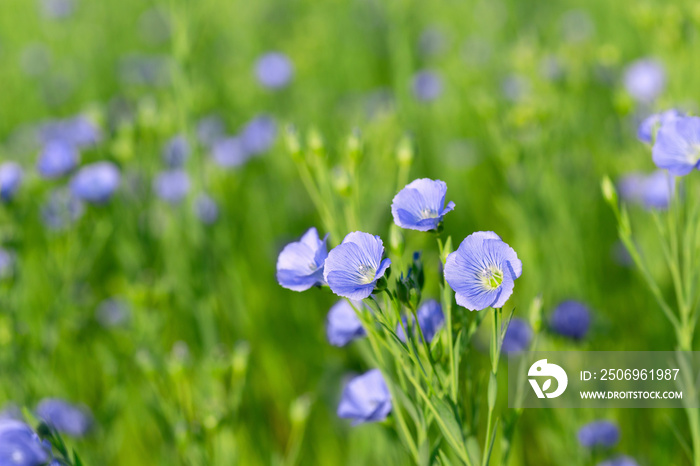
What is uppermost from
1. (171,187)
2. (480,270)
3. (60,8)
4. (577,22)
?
(60,8)

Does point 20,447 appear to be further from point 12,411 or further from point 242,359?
point 12,411

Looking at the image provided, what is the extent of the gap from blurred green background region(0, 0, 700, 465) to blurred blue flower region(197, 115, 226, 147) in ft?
0.53

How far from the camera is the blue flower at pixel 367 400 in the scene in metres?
1.13

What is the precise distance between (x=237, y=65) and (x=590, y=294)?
2.94 meters

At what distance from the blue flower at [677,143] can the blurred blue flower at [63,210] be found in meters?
1.82

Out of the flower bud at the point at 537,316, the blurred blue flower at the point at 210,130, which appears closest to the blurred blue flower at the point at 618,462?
the flower bud at the point at 537,316

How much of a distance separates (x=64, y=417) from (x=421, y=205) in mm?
1348

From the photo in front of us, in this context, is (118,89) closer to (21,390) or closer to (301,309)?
(301,309)

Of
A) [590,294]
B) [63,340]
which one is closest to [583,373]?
[590,294]

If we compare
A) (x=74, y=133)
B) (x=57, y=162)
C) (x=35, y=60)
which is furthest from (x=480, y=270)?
(x=35, y=60)

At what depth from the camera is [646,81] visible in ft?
9.13

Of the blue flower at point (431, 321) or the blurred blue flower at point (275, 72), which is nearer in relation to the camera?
the blue flower at point (431, 321)

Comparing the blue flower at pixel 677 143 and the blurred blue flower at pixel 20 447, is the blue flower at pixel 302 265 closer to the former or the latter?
the blurred blue flower at pixel 20 447

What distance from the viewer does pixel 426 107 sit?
3.86m
